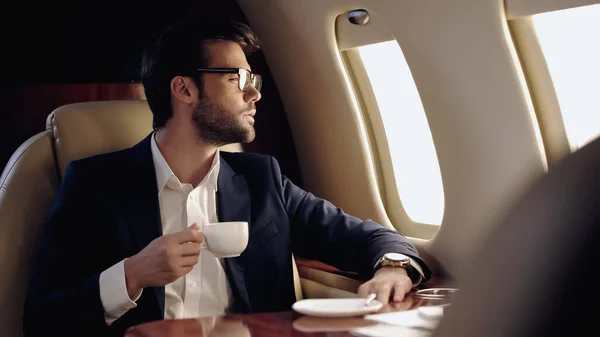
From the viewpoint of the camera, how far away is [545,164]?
2271 millimetres

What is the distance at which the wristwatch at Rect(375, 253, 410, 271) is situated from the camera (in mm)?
2219

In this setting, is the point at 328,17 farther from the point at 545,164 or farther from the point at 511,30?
the point at 545,164

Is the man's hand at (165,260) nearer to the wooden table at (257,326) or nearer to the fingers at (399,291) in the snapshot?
the wooden table at (257,326)

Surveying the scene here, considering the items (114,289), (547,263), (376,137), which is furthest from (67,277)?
(547,263)

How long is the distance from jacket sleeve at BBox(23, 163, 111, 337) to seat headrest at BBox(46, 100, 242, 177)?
0.39ft

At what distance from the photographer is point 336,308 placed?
182 cm

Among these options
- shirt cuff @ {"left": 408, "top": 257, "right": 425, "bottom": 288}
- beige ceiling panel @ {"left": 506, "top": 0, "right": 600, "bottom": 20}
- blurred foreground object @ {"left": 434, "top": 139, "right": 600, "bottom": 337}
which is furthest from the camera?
shirt cuff @ {"left": 408, "top": 257, "right": 425, "bottom": 288}

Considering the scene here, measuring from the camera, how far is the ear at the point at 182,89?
2.69 metres

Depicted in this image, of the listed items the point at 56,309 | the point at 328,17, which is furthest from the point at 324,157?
the point at 56,309

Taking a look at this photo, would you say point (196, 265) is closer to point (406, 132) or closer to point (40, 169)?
point (40, 169)

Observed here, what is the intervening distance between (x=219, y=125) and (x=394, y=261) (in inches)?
28.9

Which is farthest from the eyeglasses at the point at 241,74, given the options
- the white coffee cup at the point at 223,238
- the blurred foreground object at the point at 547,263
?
the blurred foreground object at the point at 547,263

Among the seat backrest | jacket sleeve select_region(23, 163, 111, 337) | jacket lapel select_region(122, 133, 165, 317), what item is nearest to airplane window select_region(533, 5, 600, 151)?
jacket lapel select_region(122, 133, 165, 317)

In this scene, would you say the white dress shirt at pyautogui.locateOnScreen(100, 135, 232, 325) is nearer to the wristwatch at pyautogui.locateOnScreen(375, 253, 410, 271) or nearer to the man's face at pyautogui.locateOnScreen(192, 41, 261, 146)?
the man's face at pyautogui.locateOnScreen(192, 41, 261, 146)
